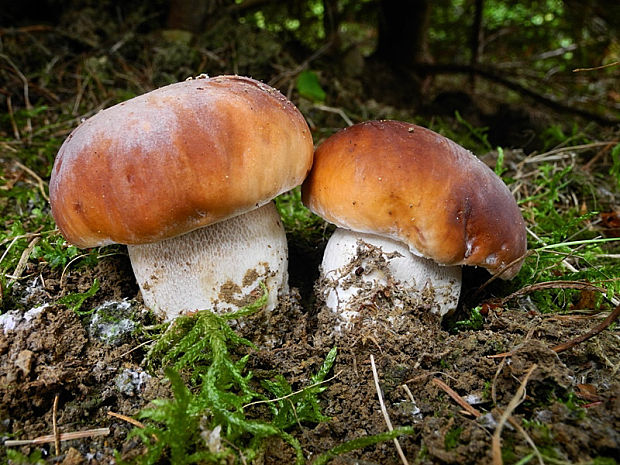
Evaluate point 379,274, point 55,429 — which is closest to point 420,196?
point 379,274

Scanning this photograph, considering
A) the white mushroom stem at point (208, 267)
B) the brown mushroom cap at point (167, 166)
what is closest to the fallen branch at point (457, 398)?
the white mushroom stem at point (208, 267)

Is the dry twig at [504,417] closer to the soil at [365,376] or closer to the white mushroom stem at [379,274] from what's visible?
the soil at [365,376]

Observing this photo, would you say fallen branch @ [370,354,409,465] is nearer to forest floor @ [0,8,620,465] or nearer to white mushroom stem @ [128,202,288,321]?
forest floor @ [0,8,620,465]

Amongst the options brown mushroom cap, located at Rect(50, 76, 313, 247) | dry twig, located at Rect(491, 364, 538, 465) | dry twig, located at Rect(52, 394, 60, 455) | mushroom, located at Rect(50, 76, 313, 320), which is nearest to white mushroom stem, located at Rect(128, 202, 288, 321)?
mushroom, located at Rect(50, 76, 313, 320)

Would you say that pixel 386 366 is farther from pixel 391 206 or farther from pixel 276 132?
pixel 276 132

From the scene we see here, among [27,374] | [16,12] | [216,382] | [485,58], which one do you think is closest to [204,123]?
[216,382]
